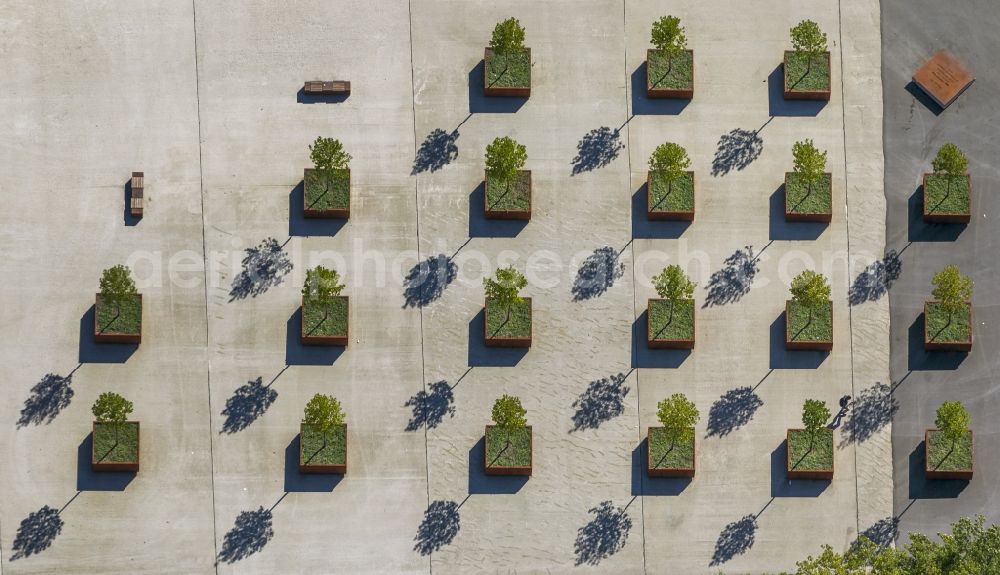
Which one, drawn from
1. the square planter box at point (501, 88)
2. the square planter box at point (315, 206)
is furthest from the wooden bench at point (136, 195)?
the square planter box at point (501, 88)

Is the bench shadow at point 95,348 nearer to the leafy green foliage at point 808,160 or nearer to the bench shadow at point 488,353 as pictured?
the bench shadow at point 488,353

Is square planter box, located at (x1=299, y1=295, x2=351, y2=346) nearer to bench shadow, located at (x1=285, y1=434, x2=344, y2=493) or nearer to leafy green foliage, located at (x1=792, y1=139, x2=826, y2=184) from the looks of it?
bench shadow, located at (x1=285, y1=434, x2=344, y2=493)

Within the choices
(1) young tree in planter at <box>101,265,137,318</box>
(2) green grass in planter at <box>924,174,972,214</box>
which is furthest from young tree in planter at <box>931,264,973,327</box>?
(1) young tree in planter at <box>101,265,137,318</box>

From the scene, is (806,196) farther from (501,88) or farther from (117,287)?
(117,287)

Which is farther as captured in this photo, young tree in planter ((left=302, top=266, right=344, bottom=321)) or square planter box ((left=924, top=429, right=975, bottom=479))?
square planter box ((left=924, top=429, right=975, bottom=479))

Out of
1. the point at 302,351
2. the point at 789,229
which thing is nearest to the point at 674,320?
the point at 789,229

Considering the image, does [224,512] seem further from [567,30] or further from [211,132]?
[567,30]
